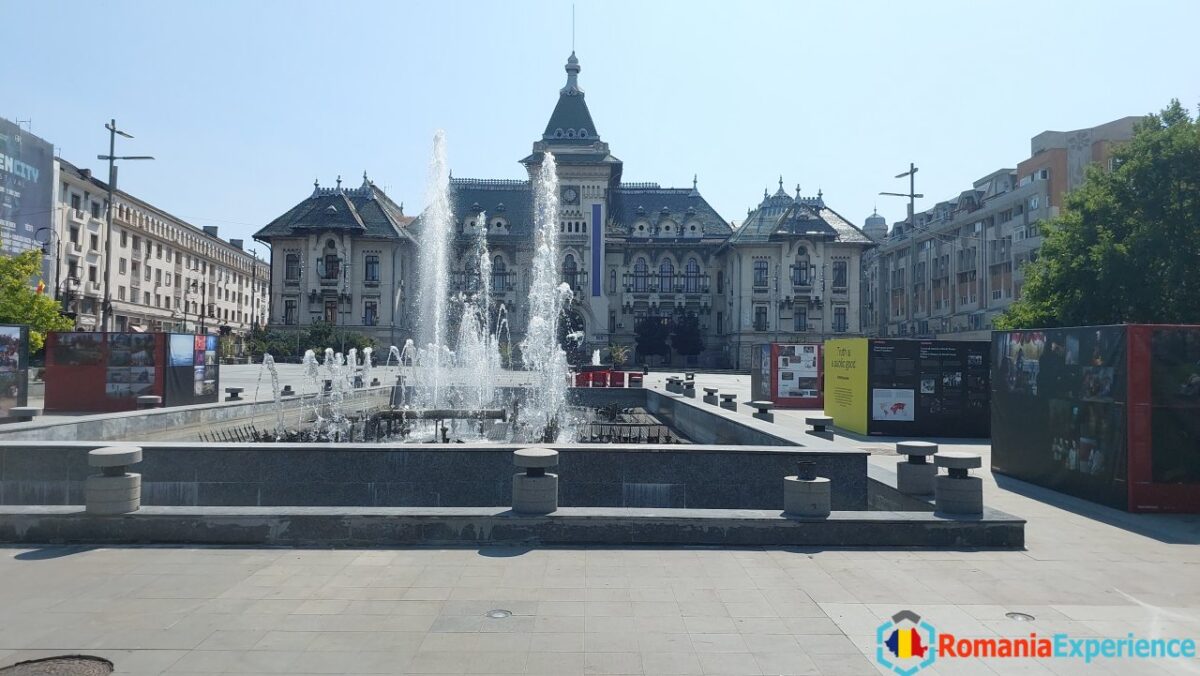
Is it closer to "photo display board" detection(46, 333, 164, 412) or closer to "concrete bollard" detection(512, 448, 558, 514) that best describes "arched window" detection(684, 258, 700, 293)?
"photo display board" detection(46, 333, 164, 412)

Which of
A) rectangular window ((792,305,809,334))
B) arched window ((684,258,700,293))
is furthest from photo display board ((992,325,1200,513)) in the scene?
arched window ((684,258,700,293))

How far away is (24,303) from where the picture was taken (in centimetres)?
2714

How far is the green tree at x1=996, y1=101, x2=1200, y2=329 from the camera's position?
2164 centimetres

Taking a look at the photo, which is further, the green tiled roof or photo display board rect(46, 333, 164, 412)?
the green tiled roof

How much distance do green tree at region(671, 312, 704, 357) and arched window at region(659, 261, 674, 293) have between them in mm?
3679

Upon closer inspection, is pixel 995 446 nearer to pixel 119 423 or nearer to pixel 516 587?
pixel 516 587

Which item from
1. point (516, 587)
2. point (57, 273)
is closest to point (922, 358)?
point (516, 587)

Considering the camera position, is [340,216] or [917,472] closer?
[917,472]

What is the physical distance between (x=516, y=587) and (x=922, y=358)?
1483cm

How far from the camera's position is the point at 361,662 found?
15.2 ft

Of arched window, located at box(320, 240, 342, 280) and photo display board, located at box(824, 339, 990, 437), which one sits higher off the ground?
arched window, located at box(320, 240, 342, 280)

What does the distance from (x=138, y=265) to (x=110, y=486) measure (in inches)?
2683

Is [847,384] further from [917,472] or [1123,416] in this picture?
[917,472]

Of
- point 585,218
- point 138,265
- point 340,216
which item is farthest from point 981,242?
point 138,265
